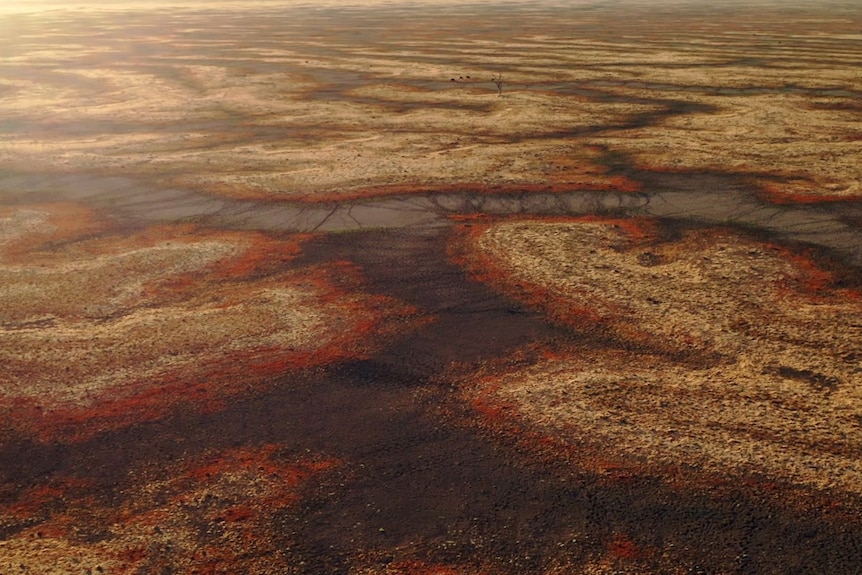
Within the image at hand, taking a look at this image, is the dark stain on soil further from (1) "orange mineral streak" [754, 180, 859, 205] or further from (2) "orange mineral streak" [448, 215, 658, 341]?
(1) "orange mineral streak" [754, 180, 859, 205]

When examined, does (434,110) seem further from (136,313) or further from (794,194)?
(136,313)

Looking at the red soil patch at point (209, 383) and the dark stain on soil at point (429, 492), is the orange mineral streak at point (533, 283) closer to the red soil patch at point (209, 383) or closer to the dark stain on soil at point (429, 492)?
the dark stain on soil at point (429, 492)

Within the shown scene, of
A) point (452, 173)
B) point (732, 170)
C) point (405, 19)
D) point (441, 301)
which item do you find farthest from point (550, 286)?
point (405, 19)

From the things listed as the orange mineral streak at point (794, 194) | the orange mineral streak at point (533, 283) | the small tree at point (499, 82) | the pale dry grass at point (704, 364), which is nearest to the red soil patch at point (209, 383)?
the orange mineral streak at point (533, 283)

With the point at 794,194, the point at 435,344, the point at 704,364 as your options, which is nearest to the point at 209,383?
the point at 435,344

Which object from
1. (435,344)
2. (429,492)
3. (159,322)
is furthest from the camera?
(159,322)

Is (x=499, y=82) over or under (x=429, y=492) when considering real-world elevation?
over

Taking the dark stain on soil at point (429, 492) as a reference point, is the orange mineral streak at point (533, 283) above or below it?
above

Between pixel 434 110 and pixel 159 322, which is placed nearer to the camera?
pixel 159 322

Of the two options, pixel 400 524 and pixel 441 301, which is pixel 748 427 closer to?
pixel 400 524
